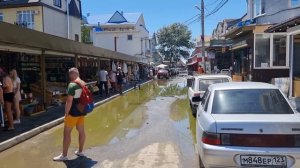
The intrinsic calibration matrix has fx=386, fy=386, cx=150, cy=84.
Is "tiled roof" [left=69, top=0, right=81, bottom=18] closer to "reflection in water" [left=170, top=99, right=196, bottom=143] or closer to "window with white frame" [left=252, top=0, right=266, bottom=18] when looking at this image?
"window with white frame" [left=252, top=0, right=266, bottom=18]

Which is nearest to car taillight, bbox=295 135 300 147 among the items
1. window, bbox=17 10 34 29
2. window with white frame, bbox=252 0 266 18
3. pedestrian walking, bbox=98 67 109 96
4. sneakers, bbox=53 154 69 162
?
sneakers, bbox=53 154 69 162

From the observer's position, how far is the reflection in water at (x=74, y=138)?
7.71 meters

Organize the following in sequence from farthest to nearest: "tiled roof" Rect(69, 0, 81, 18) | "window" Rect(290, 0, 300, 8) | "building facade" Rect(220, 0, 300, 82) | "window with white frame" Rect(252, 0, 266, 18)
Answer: "tiled roof" Rect(69, 0, 81, 18) → "window with white frame" Rect(252, 0, 266, 18) → "window" Rect(290, 0, 300, 8) → "building facade" Rect(220, 0, 300, 82)

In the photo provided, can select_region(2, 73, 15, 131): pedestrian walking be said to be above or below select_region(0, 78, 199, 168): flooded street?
above

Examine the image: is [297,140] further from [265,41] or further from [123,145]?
[265,41]

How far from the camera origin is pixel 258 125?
525cm

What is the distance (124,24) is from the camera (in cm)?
6181

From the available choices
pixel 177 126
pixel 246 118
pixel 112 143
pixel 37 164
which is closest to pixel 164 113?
pixel 177 126

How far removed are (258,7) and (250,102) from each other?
21454mm

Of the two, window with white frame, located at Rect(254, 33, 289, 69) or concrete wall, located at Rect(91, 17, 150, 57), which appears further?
concrete wall, located at Rect(91, 17, 150, 57)

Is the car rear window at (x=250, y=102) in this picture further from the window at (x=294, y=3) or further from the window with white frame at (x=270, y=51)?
the window at (x=294, y=3)

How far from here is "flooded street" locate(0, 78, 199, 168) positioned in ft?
24.6

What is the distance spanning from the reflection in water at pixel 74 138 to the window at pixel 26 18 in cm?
1635

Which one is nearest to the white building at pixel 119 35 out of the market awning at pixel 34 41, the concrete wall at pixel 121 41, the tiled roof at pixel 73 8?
the concrete wall at pixel 121 41
